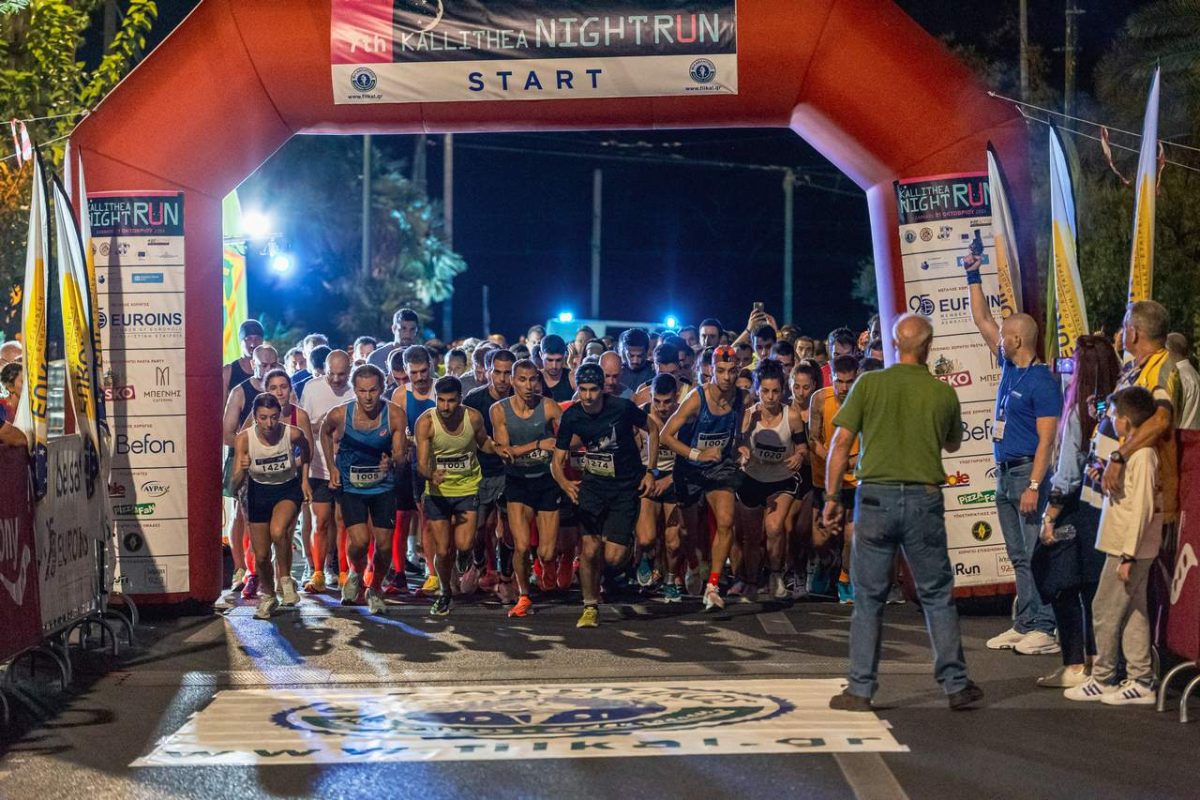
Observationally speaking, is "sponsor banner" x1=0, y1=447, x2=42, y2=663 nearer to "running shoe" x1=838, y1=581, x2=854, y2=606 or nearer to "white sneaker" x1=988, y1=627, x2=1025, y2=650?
"white sneaker" x1=988, y1=627, x2=1025, y2=650

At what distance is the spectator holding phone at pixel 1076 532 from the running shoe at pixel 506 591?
4.69 m

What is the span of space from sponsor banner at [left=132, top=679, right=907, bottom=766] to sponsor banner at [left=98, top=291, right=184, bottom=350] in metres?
3.37

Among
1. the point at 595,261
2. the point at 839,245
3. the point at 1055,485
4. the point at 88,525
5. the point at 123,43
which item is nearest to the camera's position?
the point at 1055,485

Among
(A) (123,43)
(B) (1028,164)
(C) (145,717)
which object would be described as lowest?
(C) (145,717)

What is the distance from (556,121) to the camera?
1116cm

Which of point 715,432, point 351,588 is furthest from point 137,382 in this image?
point 715,432

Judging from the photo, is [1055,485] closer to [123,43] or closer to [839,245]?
[123,43]

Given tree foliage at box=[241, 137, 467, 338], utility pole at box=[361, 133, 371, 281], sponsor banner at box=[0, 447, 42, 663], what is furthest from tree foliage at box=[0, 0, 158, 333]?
tree foliage at box=[241, 137, 467, 338]

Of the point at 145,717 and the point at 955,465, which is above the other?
the point at 955,465

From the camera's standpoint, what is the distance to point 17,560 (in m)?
8.10

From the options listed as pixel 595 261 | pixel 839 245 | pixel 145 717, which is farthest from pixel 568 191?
pixel 145 717

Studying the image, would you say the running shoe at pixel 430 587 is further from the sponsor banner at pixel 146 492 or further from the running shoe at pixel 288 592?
the sponsor banner at pixel 146 492

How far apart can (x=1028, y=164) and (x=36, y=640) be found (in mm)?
7237

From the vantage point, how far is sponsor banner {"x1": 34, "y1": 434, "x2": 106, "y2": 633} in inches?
340
